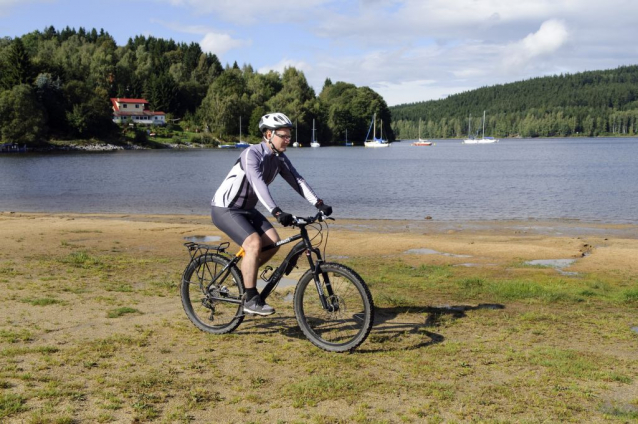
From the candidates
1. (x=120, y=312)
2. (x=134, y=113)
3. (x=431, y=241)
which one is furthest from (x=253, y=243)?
(x=134, y=113)

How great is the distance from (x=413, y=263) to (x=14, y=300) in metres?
8.83

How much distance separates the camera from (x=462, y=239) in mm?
19484

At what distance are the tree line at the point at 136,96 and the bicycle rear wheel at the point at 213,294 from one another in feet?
368

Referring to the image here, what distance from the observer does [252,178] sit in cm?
690

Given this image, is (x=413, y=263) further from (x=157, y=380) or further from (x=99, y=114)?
(x=99, y=114)

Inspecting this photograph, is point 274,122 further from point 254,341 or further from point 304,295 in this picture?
point 254,341

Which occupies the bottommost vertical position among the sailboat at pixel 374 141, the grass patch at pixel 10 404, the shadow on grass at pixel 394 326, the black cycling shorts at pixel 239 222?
the shadow on grass at pixel 394 326

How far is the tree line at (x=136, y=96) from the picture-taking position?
386 ft

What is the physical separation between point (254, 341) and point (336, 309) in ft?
3.76

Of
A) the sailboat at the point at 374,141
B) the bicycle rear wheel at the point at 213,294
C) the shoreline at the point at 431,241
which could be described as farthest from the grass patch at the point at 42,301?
the sailboat at the point at 374,141

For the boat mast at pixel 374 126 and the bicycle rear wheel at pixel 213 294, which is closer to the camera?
the bicycle rear wheel at pixel 213 294

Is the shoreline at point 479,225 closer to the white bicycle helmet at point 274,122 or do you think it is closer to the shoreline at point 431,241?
the shoreline at point 431,241

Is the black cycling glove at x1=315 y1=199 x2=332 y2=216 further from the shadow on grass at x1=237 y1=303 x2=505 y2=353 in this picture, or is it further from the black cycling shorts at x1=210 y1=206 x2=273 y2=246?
the shadow on grass at x1=237 y1=303 x2=505 y2=353

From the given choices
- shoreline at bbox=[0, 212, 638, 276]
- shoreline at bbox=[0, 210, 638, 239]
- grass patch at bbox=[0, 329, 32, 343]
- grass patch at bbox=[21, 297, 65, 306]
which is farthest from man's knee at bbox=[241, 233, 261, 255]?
shoreline at bbox=[0, 210, 638, 239]
